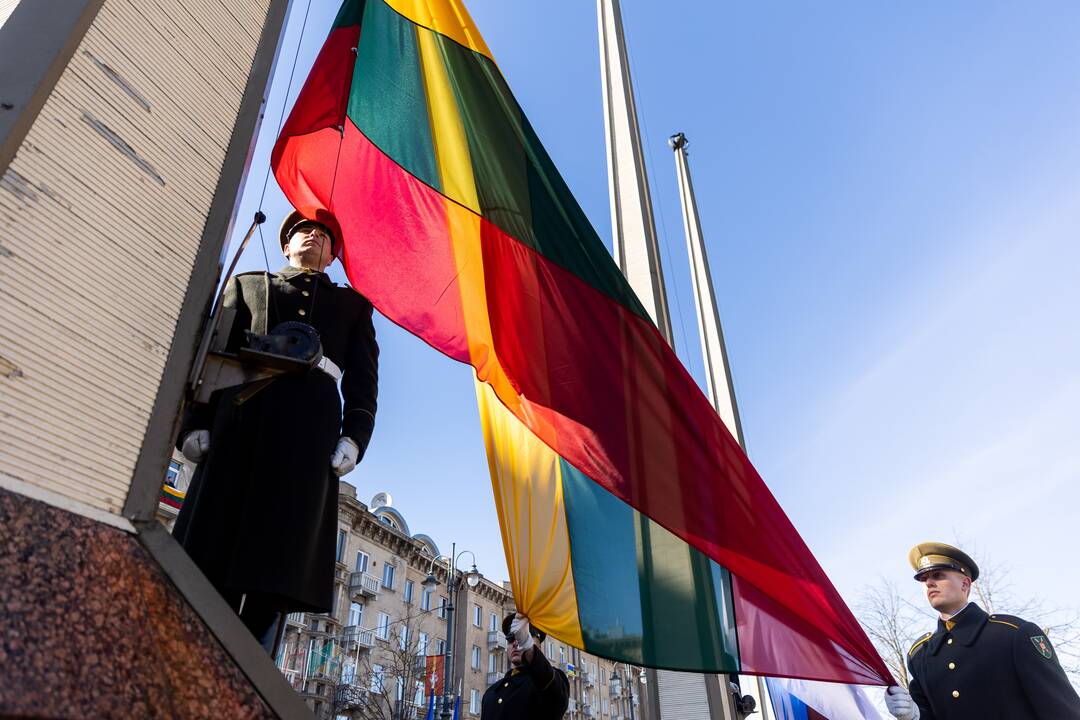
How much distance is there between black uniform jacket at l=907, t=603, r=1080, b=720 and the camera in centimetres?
323

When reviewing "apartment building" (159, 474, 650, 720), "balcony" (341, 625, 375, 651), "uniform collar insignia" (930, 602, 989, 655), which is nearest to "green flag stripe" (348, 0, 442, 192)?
"uniform collar insignia" (930, 602, 989, 655)

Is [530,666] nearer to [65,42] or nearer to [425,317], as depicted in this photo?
[425,317]

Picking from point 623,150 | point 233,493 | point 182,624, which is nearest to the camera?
point 182,624

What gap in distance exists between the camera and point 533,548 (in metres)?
3.40

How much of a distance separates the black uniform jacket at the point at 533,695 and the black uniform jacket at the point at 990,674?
74.8 inches

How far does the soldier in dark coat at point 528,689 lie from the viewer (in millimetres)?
4145

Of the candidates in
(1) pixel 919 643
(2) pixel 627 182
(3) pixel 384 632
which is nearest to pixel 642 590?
(1) pixel 919 643

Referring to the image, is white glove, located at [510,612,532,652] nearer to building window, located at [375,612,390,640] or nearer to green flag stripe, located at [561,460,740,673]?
green flag stripe, located at [561,460,740,673]

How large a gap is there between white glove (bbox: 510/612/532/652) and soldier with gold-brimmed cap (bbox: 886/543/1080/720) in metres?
1.66

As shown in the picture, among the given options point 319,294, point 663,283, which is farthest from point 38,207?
point 663,283

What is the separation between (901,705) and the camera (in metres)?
3.44

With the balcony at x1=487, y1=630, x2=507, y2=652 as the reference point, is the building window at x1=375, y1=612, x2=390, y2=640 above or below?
below

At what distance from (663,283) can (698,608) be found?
4.55 m

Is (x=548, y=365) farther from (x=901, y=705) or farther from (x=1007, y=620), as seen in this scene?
(x=1007, y=620)
